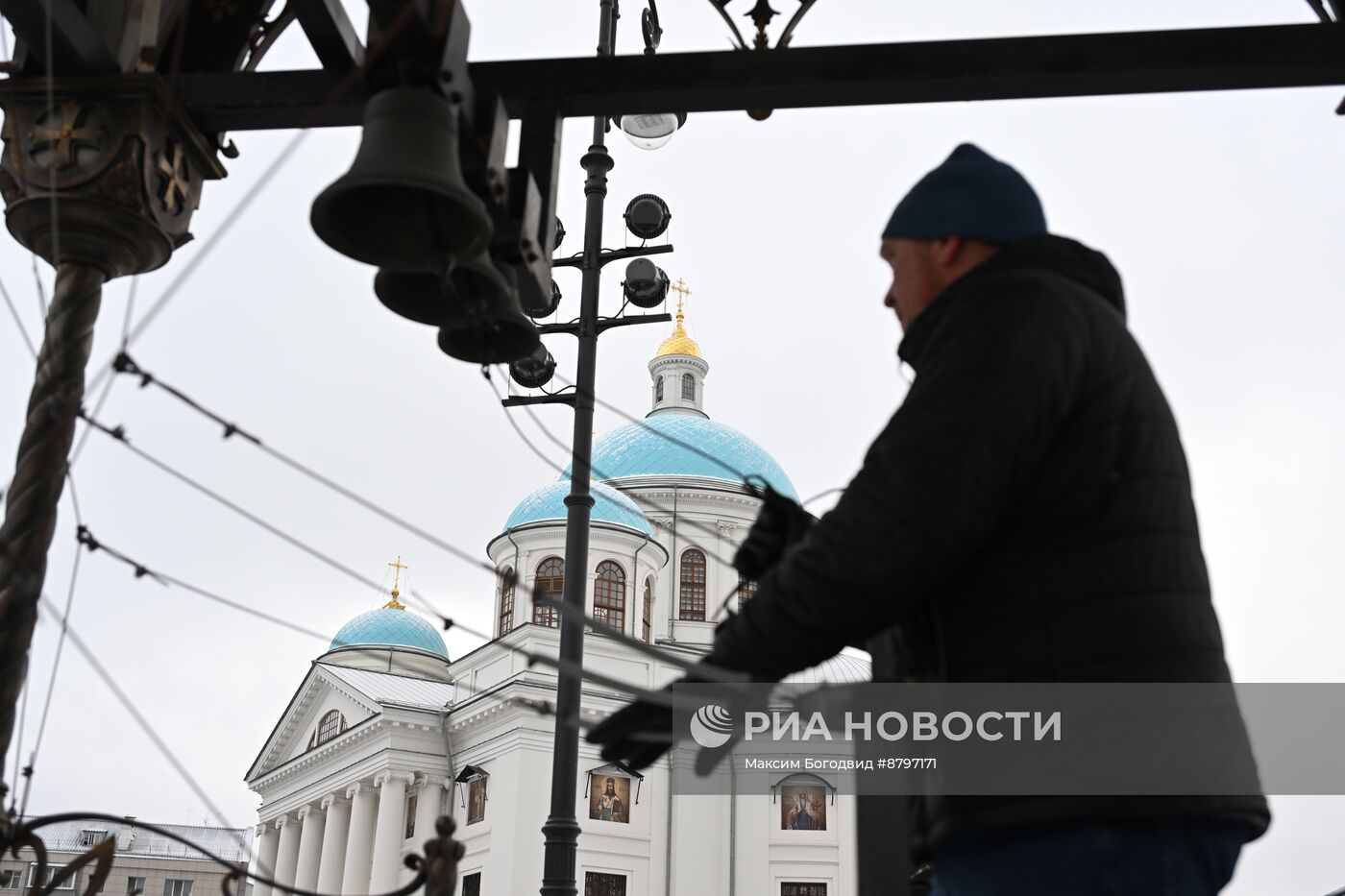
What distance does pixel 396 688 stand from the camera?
37625 millimetres

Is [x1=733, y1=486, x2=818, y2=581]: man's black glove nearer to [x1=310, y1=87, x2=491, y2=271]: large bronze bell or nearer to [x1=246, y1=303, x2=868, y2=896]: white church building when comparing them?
[x1=310, y1=87, x2=491, y2=271]: large bronze bell

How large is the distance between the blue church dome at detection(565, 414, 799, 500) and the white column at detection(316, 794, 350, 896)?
1297 cm

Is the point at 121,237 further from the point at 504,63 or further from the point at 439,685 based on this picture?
the point at 439,685

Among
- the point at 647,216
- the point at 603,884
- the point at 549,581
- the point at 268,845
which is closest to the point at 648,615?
the point at 549,581

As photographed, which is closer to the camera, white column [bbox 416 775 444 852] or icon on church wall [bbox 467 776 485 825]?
icon on church wall [bbox 467 776 485 825]

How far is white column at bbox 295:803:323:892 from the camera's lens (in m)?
39.3

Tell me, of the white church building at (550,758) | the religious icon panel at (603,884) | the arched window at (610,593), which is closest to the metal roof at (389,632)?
the white church building at (550,758)

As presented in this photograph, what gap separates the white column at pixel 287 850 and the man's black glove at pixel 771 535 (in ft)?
137

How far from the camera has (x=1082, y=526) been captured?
198cm

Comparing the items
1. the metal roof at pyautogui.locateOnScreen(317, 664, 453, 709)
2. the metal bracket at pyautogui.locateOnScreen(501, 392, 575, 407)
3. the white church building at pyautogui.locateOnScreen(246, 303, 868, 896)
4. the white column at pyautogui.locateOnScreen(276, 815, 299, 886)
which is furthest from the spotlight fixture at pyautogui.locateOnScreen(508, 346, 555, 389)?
the white column at pyautogui.locateOnScreen(276, 815, 299, 886)

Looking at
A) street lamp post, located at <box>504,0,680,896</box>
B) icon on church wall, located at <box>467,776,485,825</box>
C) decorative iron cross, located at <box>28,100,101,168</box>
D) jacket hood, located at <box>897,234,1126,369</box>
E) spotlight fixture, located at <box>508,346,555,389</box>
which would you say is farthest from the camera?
icon on church wall, located at <box>467,776,485,825</box>

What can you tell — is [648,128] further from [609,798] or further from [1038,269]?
→ [609,798]

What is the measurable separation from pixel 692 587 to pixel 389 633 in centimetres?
1116

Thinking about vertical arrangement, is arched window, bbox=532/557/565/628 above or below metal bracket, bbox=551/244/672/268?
above
